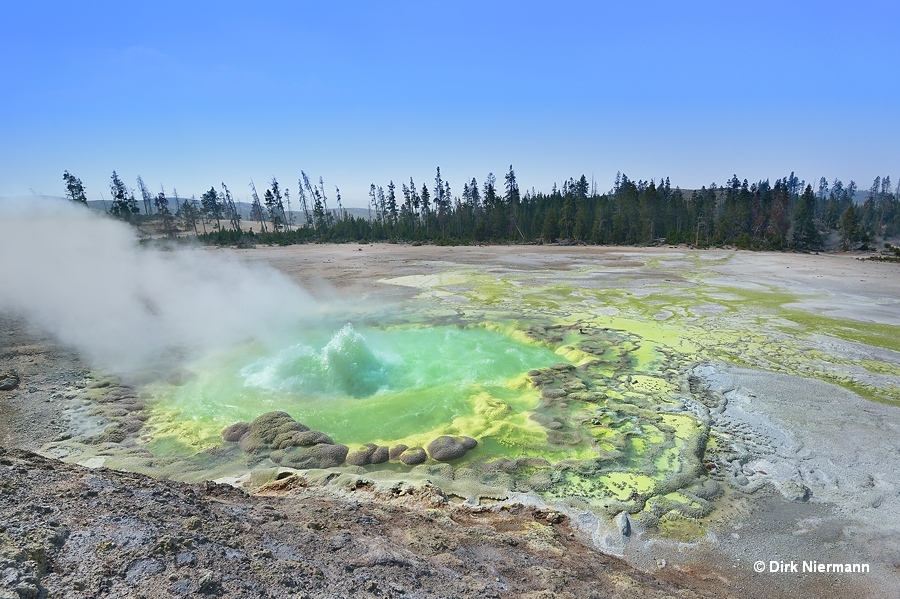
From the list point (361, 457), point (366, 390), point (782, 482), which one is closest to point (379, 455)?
point (361, 457)

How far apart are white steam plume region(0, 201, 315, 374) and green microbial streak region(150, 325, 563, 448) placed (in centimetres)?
259

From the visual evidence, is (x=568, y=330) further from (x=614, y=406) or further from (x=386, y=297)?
(x=386, y=297)

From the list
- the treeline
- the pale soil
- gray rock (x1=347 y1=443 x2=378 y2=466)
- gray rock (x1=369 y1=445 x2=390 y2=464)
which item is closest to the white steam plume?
the pale soil

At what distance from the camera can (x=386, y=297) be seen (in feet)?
64.9

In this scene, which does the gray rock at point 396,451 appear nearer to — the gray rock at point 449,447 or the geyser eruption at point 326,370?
the gray rock at point 449,447

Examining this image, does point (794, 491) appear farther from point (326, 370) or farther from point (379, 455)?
point (326, 370)

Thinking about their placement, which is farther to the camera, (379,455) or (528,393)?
(528,393)

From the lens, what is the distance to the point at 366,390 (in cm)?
976

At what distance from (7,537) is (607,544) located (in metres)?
5.39

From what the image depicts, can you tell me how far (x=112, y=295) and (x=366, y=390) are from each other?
480 inches

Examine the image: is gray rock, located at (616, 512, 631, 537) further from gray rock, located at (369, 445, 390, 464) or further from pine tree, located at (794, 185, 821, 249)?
pine tree, located at (794, 185, 821, 249)

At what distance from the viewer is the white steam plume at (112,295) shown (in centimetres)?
1286

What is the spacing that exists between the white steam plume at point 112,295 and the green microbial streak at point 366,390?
259 cm

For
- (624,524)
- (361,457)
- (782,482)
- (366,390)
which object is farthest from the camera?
(366,390)
